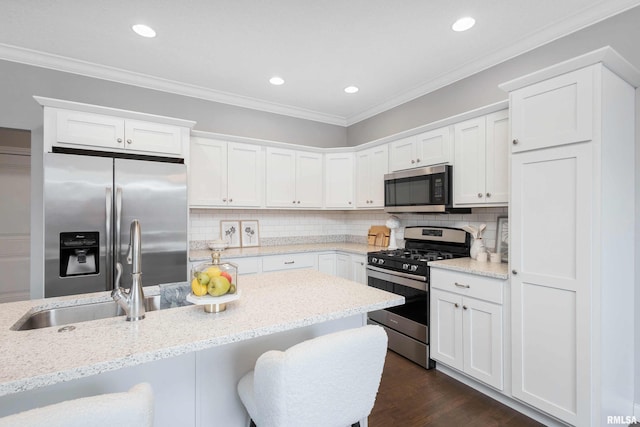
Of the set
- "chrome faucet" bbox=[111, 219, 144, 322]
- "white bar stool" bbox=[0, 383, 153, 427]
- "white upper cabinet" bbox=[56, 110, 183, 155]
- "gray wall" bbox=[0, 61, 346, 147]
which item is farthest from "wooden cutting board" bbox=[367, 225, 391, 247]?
"white bar stool" bbox=[0, 383, 153, 427]

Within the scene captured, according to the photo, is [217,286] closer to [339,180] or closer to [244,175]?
[244,175]

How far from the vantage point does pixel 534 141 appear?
2.02m

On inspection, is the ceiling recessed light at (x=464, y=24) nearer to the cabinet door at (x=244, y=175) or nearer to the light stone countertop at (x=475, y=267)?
the light stone countertop at (x=475, y=267)

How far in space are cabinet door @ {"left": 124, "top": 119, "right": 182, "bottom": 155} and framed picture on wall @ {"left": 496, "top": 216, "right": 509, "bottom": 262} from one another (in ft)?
10.1

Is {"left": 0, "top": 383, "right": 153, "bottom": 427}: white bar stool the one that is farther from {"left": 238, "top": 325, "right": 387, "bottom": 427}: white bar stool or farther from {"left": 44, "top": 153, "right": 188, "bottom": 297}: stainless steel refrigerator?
{"left": 44, "top": 153, "right": 188, "bottom": 297}: stainless steel refrigerator

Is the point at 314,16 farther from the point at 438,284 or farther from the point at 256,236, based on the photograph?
the point at 256,236

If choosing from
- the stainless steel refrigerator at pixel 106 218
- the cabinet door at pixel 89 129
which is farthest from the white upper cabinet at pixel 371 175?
the cabinet door at pixel 89 129

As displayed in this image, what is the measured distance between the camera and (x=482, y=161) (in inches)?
104

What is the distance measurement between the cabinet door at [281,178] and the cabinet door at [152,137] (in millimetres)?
A: 1102

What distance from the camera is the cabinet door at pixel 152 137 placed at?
9.39ft

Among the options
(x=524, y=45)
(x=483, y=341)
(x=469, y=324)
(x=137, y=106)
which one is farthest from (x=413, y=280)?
(x=137, y=106)

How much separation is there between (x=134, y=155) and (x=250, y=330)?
8.11 feet

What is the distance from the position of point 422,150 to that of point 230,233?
2456 mm

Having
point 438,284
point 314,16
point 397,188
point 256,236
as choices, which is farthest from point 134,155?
point 438,284
